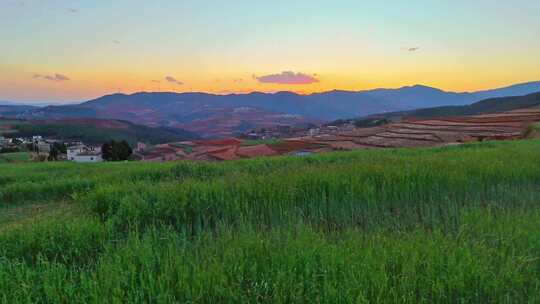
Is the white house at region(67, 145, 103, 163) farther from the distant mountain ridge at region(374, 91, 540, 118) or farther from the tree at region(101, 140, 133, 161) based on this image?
the distant mountain ridge at region(374, 91, 540, 118)

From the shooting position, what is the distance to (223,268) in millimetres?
2975

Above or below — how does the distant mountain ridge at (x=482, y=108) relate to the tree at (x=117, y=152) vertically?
above

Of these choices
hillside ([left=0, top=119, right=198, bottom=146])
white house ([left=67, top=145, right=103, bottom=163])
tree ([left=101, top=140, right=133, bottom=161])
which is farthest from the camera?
hillside ([left=0, top=119, right=198, bottom=146])

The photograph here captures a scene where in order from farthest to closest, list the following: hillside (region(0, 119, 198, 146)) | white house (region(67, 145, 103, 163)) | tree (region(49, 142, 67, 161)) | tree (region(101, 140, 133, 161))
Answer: hillside (region(0, 119, 198, 146)), white house (region(67, 145, 103, 163)), tree (region(49, 142, 67, 161)), tree (region(101, 140, 133, 161))

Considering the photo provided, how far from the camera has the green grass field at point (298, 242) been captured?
270 cm

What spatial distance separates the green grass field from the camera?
2.70 meters

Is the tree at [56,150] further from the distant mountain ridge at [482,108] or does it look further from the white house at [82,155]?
the distant mountain ridge at [482,108]

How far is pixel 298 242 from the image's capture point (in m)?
3.44

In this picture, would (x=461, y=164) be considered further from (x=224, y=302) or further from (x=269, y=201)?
(x=224, y=302)

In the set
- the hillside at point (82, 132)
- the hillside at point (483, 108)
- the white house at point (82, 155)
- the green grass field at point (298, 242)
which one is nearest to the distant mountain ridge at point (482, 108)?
the hillside at point (483, 108)

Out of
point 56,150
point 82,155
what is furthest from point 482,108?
point 82,155

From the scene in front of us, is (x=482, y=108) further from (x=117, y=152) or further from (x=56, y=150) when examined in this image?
(x=56, y=150)

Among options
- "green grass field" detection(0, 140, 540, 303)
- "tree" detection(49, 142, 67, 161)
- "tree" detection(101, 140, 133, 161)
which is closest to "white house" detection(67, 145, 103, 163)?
"tree" detection(49, 142, 67, 161)

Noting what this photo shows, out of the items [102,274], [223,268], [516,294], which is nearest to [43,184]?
Answer: [102,274]
